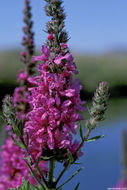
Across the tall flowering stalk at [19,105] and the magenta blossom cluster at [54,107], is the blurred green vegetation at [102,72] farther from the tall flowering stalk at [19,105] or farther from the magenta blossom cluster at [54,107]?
the magenta blossom cluster at [54,107]

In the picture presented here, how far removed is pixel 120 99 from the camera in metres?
38.3

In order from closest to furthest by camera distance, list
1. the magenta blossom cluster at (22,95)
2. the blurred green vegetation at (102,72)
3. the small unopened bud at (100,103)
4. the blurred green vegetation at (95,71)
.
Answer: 1. the small unopened bud at (100,103)
2. the magenta blossom cluster at (22,95)
3. the blurred green vegetation at (95,71)
4. the blurred green vegetation at (102,72)

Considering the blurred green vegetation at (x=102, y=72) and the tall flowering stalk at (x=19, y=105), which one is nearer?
the tall flowering stalk at (x=19, y=105)

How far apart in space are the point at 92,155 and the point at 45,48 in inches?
714

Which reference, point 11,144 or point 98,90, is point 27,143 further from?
point 11,144

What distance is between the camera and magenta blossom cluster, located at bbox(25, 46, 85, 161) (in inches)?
75.2

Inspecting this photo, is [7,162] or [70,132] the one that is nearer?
[70,132]

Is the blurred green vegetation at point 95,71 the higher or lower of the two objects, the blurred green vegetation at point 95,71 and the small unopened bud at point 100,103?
the lower

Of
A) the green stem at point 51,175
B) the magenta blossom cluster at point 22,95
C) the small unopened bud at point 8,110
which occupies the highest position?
the small unopened bud at point 8,110

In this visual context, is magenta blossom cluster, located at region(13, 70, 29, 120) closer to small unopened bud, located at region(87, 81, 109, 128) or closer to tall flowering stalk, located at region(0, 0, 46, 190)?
tall flowering stalk, located at region(0, 0, 46, 190)

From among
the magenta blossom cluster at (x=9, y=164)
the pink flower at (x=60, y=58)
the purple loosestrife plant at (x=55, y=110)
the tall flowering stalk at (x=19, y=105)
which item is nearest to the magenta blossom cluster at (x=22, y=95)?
the tall flowering stalk at (x=19, y=105)

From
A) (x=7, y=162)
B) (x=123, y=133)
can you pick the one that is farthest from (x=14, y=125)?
(x=7, y=162)

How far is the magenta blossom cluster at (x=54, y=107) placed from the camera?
1.91 m

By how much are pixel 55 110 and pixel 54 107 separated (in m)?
0.03
